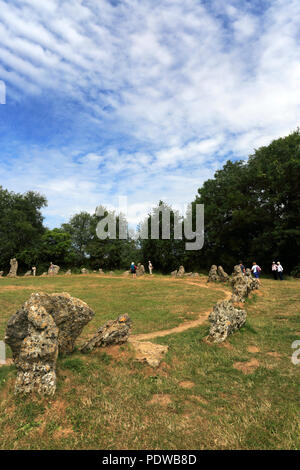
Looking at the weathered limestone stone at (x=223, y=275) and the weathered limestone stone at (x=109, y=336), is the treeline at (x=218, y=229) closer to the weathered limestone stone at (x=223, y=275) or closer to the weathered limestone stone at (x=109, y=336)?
the weathered limestone stone at (x=223, y=275)

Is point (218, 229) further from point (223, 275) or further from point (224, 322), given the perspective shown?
point (224, 322)

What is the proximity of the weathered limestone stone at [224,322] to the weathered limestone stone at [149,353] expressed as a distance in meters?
2.10

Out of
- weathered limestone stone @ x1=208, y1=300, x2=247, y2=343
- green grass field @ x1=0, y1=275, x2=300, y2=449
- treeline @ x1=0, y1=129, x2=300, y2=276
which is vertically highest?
treeline @ x1=0, y1=129, x2=300, y2=276

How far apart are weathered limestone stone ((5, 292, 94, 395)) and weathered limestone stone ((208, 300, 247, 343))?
487cm

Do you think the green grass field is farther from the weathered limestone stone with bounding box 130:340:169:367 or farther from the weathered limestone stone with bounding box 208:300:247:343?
the weathered limestone stone with bounding box 208:300:247:343

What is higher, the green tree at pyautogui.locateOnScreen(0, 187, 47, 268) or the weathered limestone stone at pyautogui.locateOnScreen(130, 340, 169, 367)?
the green tree at pyautogui.locateOnScreen(0, 187, 47, 268)

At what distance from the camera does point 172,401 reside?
5.51 m

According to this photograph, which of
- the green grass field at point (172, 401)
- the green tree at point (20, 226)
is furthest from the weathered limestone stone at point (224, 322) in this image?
the green tree at point (20, 226)

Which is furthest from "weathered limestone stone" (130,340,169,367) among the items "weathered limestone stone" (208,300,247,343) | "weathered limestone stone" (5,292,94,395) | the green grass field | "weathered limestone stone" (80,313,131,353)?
"weathered limestone stone" (208,300,247,343)

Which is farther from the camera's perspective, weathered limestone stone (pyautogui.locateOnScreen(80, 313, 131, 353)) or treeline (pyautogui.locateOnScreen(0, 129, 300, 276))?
treeline (pyautogui.locateOnScreen(0, 129, 300, 276))

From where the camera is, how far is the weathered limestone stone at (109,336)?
780 centimetres

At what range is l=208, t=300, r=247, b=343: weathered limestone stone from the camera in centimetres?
915

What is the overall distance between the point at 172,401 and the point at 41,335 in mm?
3448
